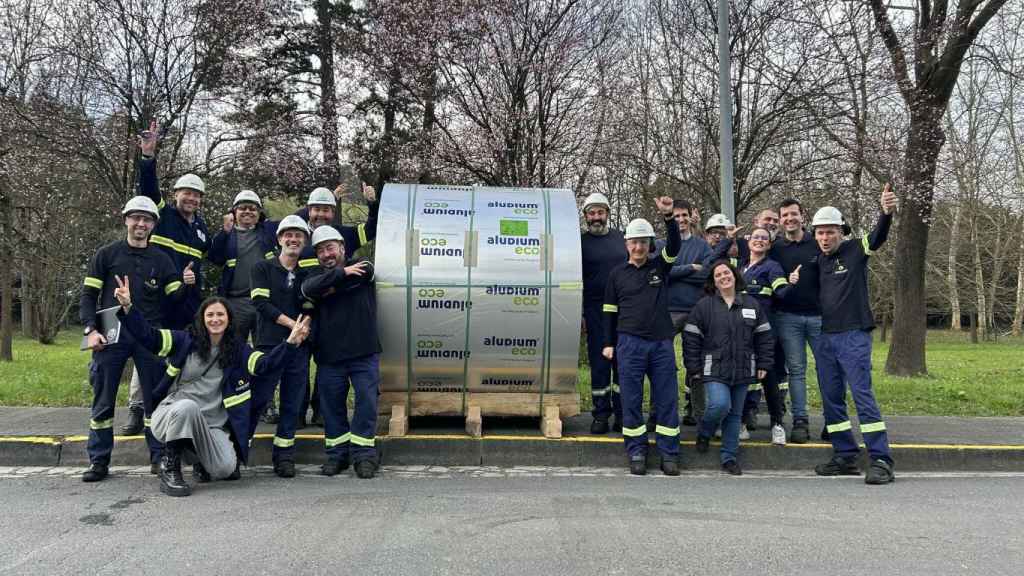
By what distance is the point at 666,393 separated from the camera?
5.91 m

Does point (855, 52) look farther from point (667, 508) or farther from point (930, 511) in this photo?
point (667, 508)

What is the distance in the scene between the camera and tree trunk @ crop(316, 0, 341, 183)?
52.8 feet

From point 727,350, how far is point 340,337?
325cm

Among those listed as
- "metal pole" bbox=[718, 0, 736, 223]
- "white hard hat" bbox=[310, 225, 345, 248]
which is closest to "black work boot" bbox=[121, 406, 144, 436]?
"white hard hat" bbox=[310, 225, 345, 248]

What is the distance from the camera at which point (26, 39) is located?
14148 mm

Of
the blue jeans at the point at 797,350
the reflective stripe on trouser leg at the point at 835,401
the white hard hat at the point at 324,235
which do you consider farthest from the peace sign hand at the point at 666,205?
the white hard hat at the point at 324,235

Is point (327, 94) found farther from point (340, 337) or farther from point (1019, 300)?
point (1019, 300)

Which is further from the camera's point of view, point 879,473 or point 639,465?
point 639,465

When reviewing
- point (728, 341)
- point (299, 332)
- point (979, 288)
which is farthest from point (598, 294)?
point (979, 288)

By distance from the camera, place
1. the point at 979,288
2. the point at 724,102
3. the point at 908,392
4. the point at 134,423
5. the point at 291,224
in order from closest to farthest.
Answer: the point at 291,224, the point at 134,423, the point at 724,102, the point at 908,392, the point at 979,288

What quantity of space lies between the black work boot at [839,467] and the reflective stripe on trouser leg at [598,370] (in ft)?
6.37

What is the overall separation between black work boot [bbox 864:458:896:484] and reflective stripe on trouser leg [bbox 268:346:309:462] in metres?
4.77

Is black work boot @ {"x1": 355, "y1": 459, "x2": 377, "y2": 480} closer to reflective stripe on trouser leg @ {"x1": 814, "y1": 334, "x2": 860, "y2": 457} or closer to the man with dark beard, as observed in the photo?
the man with dark beard

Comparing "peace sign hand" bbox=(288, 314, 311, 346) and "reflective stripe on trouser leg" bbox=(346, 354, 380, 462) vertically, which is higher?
"peace sign hand" bbox=(288, 314, 311, 346)
